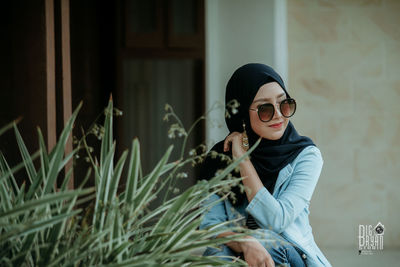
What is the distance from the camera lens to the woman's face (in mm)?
2111

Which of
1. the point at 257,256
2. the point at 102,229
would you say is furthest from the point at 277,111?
the point at 102,229

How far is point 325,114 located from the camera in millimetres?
4578

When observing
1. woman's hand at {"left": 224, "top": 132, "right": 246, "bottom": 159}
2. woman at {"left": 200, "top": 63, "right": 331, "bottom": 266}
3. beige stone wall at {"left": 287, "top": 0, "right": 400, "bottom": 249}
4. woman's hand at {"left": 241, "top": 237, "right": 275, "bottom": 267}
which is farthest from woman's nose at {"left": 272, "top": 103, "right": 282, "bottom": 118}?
beige stone wall at {"left": 287, "top": 0, "right": 400, "bottom": 249}

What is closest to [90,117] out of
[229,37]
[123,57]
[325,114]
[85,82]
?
[85,82]

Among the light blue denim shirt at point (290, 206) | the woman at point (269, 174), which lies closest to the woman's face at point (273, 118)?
the woman at point (269, 174)

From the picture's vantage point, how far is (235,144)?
212 centimetres

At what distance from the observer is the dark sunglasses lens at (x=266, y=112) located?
6.83 ft

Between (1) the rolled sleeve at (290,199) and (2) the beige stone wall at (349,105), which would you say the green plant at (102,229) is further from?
(2) the beige stone wall at (349,105)

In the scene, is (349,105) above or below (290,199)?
above

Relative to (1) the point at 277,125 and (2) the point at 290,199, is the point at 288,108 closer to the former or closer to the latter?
(1) the point at 277,125

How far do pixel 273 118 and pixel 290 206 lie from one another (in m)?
0.32

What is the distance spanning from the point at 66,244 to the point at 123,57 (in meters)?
3.70

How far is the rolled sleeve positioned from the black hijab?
0.17 feet

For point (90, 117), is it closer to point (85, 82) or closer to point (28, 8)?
point (85, 82)
